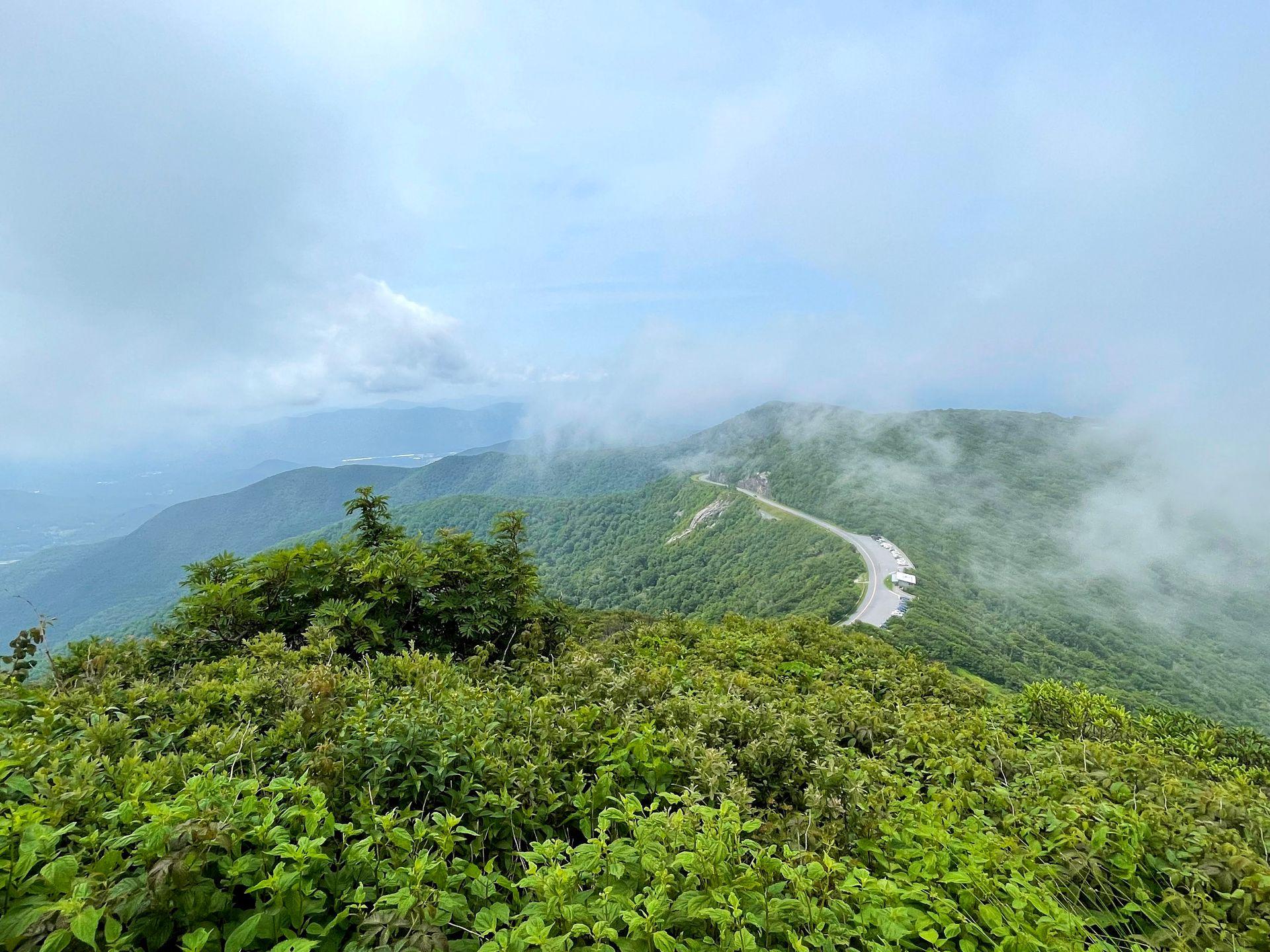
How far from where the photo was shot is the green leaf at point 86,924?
175cm

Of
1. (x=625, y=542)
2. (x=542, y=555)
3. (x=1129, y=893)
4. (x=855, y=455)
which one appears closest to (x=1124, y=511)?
(x=855, y=455)

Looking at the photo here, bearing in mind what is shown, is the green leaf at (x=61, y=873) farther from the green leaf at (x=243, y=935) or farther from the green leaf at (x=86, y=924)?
the green leaf at (x=243, y=935)

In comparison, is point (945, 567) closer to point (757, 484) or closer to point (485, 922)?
point (757, 484)

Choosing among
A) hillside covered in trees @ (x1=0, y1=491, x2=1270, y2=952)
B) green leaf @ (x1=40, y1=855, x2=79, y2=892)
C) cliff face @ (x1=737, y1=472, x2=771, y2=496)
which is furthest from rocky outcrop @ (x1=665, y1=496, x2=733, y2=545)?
green leaf @ (x1=40, y1=855, x2=79, y2=892)

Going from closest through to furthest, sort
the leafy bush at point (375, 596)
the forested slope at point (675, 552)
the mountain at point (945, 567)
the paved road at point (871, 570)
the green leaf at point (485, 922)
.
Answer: the green leaf at point (485, 922) → the leafy bush at point (375, 596) → the paved road at point (871, 570) → the mountain at point (945, 567) → the forested slope at point (675, 552)

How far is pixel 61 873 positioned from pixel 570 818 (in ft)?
7.87

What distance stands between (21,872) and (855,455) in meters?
179

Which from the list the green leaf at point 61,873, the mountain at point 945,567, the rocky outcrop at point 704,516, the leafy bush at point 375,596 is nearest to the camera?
the green leaf at point 61,873

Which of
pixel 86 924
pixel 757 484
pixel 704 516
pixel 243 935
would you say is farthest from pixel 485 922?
pixel 757 484

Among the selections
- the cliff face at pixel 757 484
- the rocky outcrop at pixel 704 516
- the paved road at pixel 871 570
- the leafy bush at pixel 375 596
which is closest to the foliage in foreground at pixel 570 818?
the leafy bush at pixel 375 596

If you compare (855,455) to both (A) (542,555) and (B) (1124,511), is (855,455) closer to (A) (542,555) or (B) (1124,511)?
(B) (1124,511)

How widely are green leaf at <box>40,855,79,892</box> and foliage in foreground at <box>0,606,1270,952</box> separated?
0.04 feet

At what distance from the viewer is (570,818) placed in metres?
3.43

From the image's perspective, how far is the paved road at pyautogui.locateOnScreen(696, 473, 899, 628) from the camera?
229ft
